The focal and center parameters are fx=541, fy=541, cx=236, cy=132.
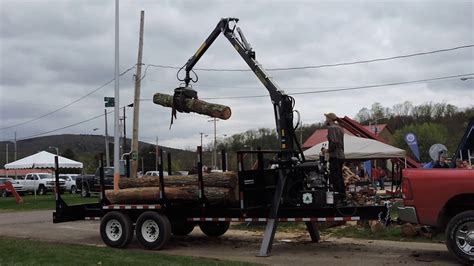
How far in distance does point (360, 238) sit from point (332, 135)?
9.12 feet

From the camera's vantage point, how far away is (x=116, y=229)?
11.9 meters

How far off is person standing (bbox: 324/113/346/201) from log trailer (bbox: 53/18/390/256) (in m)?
0.19

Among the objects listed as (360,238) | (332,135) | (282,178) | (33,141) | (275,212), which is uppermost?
(33,141)

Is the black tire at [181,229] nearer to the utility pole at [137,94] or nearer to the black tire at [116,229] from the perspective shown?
the black tire at [116,229]

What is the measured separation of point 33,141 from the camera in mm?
116875

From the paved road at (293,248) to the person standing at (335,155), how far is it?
1.21 meters

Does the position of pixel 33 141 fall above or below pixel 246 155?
above

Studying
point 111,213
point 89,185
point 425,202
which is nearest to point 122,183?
point 111,213

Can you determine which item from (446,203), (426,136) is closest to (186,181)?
(446,203)

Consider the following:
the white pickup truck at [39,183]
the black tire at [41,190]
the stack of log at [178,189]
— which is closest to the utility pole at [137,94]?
the stack of log at [178,189]

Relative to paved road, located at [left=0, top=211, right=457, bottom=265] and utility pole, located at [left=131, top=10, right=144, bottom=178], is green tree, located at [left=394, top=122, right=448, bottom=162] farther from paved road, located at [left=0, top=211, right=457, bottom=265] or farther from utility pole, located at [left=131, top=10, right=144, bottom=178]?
paved road, located at [left=0, top=211, right=457, bottom=265]

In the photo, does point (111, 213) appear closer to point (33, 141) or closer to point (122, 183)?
point (122, 183)

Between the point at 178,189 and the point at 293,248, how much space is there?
2.69 m

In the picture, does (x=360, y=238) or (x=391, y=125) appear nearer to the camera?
(x=360, y=238)
